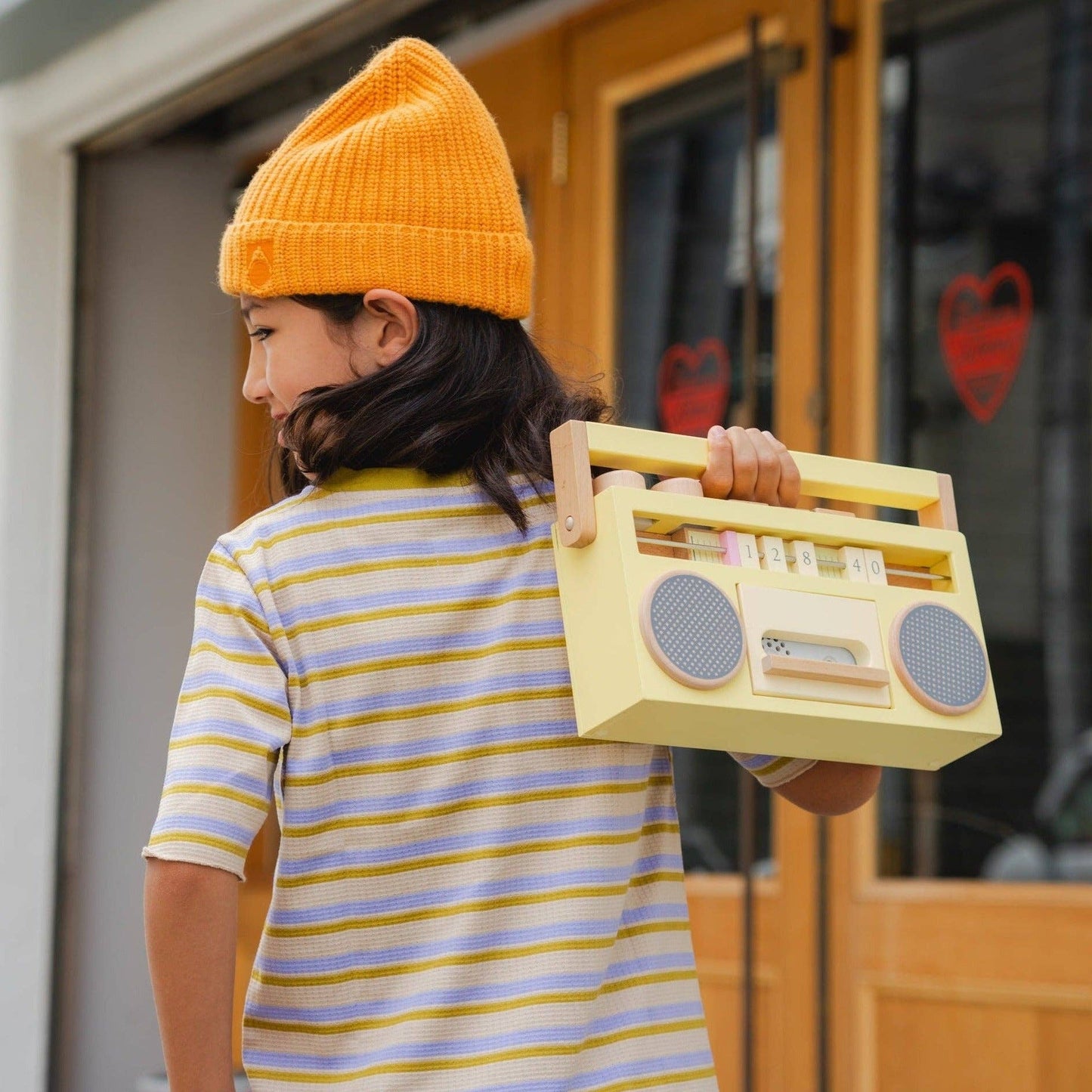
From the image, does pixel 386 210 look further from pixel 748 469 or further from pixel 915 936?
pixel 915 936

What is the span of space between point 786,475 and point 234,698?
0.43 meters

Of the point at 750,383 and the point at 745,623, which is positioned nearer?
the point at 745,623

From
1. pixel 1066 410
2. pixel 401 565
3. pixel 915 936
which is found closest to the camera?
pixel 401 565

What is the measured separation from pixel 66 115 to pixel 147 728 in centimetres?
139

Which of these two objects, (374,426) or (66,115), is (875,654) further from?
(66,115)

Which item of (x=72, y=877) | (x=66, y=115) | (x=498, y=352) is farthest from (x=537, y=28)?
(x=498, y=352)

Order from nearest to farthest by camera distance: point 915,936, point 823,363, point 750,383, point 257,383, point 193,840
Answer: point 193,840
point 257,383
point 915,936
point 823,363
point 750,383

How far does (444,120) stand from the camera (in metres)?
1.31

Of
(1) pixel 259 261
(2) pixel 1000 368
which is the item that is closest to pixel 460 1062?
(1) pixel 259 261

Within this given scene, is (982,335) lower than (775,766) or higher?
higher

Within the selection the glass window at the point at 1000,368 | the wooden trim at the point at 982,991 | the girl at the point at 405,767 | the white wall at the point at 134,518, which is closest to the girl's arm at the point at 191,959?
the girl at the point at 405,767

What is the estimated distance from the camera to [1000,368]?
9.86 ft

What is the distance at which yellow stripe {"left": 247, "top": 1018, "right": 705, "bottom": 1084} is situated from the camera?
1.09 meters

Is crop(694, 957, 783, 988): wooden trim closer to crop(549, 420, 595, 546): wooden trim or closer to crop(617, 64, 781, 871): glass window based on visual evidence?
crop(617, 64, 781, 871): glass window
